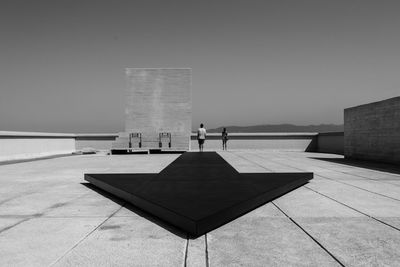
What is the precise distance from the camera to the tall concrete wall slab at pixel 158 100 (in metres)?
25.7

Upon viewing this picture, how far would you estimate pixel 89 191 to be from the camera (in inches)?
257

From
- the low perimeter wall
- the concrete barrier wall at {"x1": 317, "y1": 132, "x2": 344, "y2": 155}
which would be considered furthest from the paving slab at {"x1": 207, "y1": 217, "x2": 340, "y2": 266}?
the concrete barrier wall at {"x1": 317, "y1": 132, "x2": 344, "y2": 155}

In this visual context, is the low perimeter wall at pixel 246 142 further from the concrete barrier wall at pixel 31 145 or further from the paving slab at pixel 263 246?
the paving slab at pixel 263 246

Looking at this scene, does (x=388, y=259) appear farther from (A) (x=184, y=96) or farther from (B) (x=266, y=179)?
(A) (x=184, y=96)

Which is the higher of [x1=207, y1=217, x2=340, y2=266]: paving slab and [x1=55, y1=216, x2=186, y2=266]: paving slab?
[x1=207, y1=217, x2=340, y2=266]: paving slab

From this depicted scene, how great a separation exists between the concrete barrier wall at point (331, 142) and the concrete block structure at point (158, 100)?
10929mm

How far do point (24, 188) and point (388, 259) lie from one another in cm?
705

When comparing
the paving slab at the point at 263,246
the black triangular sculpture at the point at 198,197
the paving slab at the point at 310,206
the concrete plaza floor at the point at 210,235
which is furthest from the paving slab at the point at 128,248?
the paving slab at the point at 310,206

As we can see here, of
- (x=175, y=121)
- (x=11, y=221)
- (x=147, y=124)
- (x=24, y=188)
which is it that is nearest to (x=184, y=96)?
(x=175, y=121)

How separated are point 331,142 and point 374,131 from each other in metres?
9.34

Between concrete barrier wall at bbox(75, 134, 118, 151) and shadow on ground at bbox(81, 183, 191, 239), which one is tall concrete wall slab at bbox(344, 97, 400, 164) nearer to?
shadow on ground at bbox(81, 183, 191, 239)

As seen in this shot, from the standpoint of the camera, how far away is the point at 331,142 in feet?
73.4

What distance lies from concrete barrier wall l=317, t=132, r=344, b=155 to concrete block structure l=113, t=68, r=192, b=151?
1093 cm

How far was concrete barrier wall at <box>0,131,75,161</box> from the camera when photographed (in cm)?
1497
